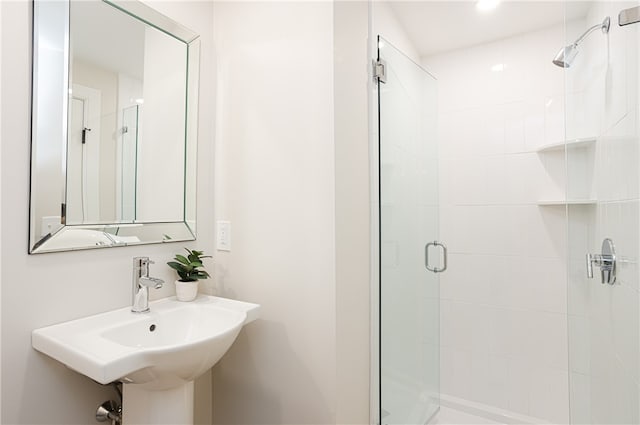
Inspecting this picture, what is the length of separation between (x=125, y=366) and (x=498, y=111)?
2198mm

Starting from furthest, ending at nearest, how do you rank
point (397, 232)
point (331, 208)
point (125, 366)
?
1. point (397, 232)
2. point (331, 208)
3. point (125, 366)

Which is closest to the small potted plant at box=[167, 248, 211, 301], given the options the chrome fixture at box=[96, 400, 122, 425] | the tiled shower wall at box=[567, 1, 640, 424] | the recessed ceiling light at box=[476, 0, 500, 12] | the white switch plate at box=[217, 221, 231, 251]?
the white switch plate at box=[217, 221, 231, 251]

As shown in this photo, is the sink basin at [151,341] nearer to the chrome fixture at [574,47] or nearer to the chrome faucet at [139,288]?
the chrome faucet at [139,288]

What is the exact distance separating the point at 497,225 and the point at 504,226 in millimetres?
37

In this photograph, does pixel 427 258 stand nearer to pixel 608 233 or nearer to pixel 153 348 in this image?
pixel 608 233

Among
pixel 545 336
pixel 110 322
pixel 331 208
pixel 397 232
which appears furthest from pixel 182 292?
pixel 545 336

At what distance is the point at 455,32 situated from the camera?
2.05 metres

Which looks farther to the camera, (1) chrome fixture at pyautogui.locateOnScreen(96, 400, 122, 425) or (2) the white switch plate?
(2) the white switch plate

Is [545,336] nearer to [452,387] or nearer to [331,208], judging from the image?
[452,387]

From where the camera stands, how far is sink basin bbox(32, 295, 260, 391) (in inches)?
32.4

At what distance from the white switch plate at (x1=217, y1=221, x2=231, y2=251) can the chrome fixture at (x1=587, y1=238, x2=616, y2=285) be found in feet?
4.34

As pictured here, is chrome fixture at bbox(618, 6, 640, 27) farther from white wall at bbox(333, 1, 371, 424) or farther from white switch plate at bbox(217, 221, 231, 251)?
white switch plate at bbox(217, 221, 231, 251)

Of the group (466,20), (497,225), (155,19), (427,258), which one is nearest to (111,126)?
(155,19)

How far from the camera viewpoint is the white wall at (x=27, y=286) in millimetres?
945
